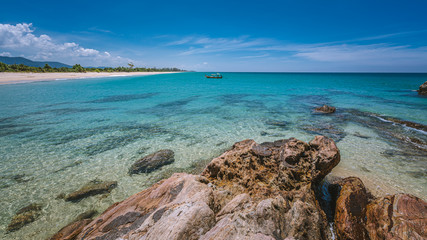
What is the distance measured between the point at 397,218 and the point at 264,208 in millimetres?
2733

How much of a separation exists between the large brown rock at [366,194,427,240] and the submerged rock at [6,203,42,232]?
29.8 feet

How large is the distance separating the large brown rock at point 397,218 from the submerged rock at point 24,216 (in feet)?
29.8

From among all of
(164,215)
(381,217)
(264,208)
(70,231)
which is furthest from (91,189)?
(381,217)

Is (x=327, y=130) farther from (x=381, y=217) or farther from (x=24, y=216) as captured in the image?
(x=24, y=216)

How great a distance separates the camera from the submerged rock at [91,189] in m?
6.19

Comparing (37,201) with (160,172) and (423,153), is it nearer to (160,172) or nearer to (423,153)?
(160,172)

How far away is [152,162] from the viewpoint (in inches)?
325

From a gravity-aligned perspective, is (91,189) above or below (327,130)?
below

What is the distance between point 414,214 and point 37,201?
10.5 meters

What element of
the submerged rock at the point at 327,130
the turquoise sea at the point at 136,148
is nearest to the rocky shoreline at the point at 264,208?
the turquoise sea at the point at 136,148

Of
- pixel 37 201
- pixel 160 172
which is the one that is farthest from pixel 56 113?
pixel 160 172

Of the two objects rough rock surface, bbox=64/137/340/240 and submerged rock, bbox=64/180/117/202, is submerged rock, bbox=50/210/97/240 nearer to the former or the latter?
rough rock surface, bbox=64/137/340/240

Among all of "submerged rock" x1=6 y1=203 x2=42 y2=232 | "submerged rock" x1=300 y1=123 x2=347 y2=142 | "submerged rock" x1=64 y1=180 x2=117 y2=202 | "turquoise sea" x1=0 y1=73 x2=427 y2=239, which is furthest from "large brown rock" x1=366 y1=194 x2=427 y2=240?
"submerged rock" x1=6 y1=203 x2=42 y2=232

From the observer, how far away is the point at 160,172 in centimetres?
771
